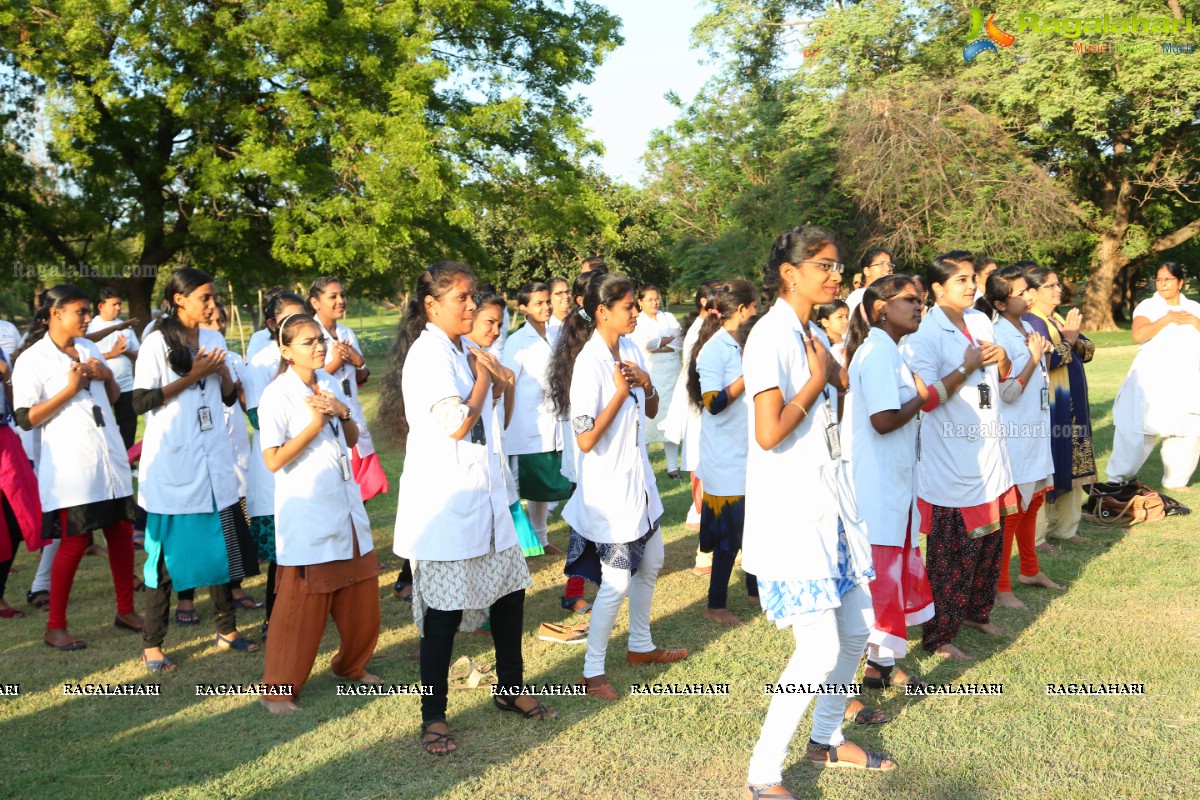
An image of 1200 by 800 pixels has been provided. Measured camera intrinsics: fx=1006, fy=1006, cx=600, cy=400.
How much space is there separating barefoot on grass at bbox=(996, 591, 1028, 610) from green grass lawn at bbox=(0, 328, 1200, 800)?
0.07 metres

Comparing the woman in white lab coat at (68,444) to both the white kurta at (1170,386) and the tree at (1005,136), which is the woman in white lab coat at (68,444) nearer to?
the white kurta at (1170,386)

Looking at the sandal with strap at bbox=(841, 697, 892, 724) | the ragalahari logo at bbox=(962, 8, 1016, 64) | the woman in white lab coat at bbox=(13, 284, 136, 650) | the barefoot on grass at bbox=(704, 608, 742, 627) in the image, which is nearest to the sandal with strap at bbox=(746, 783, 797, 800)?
the sandal with strap at bbox=(841, 697, 892, 724)

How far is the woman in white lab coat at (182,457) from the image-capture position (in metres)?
5.08

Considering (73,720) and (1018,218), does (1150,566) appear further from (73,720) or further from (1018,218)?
(1018,218)

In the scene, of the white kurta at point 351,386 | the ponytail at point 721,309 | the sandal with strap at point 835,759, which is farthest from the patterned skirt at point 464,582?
the white kurta at point 351,386

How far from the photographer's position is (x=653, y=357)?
32.8ft

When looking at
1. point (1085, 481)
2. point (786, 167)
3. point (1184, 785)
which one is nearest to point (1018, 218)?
point (786, 167)

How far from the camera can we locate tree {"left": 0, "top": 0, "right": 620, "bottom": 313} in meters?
18.4

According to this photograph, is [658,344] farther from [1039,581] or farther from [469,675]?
[469,675]

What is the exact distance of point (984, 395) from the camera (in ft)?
16.5

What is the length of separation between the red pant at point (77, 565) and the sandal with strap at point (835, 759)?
3.93 metres

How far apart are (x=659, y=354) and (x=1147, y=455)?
4.38 metres

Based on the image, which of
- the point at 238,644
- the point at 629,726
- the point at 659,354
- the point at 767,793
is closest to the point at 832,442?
the point at 767,793

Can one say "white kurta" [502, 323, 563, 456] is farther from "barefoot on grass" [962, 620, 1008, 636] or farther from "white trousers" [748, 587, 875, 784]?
"white trousers" [748, 587, 875, 784]
